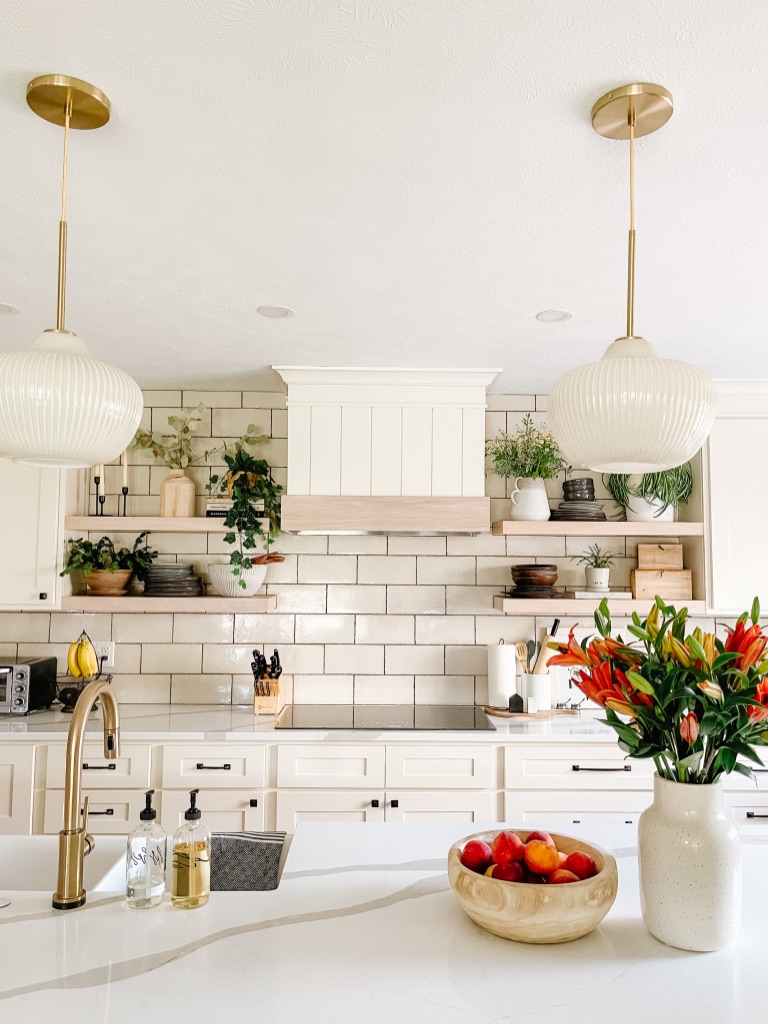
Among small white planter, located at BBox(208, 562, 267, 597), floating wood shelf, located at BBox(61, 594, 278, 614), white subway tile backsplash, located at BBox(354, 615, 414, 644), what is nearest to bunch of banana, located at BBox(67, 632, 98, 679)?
floating wood shelf, located at BBox(61, 594, 278, 614)

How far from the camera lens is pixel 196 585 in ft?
11.9

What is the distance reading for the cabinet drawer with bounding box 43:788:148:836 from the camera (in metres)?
3.11

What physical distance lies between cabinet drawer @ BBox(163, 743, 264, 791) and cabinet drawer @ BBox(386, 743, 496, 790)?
0.55 m

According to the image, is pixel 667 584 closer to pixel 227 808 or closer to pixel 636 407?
pixel 227 808

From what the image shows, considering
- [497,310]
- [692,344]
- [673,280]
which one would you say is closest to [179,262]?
[497,310]

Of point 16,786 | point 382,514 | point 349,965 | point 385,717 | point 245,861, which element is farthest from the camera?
point 385,717

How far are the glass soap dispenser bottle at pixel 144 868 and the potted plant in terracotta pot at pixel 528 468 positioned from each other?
248cm

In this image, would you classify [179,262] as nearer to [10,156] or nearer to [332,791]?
[10,156]

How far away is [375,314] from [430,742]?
1728 millimetres

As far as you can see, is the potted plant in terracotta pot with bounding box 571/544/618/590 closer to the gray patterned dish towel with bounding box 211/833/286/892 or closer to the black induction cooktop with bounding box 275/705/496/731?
the black induction cooktop with bounding box 275/705/496/731

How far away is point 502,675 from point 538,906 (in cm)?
234

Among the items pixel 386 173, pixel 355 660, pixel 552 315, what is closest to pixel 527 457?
pixel 552 315

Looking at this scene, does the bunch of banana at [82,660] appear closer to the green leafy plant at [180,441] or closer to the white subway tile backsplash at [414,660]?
the green leafy plant at [180,441]

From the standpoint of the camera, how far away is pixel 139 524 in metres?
3.55
